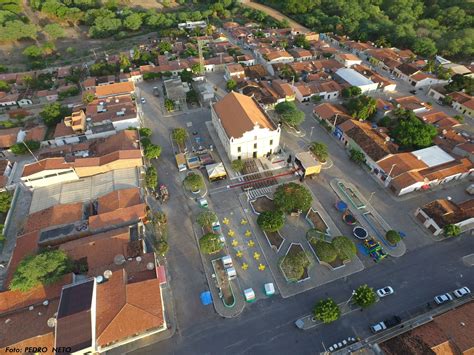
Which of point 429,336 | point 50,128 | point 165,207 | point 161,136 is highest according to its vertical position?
point 50,128

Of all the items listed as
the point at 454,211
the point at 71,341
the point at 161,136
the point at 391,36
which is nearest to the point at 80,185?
the point at 161,136

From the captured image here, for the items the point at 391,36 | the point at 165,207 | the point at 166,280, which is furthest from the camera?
the point at 391,36

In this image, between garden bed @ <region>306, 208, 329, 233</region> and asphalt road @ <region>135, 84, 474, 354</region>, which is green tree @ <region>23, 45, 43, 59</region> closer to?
asphalt road @ <region>135, 84, 474, 354</region>

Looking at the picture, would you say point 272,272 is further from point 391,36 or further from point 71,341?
point 391,36

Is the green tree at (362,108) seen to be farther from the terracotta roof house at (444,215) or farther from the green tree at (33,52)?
the green tree at (33,52)

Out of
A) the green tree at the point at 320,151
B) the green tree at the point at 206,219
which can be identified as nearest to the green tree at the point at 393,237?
the green tree at the point at 320,151

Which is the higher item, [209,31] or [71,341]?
[209,31]
